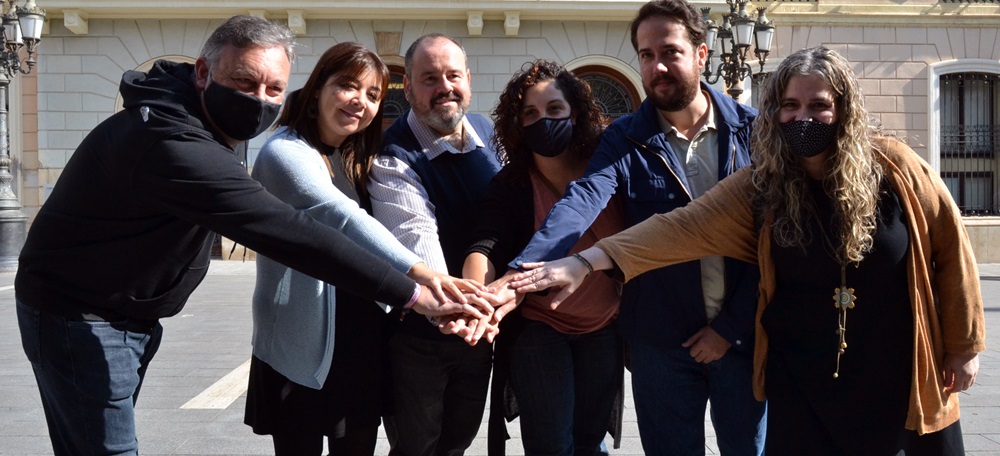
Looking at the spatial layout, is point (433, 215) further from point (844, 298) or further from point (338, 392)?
point (844, 298)

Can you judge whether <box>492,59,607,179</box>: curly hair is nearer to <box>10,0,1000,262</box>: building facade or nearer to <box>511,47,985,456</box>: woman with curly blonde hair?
<box>511,47,985,456</box>: woman with curly blonde hair

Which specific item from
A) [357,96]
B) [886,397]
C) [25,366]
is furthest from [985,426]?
[25,366]

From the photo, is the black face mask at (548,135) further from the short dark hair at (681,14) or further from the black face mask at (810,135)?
the black face mask at (810,135)

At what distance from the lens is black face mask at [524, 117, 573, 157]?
10.2 feet

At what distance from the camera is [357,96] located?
2982mm

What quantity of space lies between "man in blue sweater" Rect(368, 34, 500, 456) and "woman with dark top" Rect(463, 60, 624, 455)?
0.40 feet

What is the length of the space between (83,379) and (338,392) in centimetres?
82

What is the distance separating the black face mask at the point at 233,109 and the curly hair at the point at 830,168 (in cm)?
150

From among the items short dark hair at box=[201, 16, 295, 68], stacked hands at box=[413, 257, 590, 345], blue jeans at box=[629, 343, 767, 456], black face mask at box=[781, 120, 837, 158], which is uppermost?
short dark hair at box=[201, 16, 295, 68]

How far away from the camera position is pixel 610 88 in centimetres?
1752

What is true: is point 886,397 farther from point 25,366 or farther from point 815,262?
point 25,366

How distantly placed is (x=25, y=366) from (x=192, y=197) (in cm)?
512

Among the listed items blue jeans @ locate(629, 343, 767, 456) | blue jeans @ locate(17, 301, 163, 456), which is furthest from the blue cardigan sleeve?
blue jeans @ locate(629, 343, 767, 456)

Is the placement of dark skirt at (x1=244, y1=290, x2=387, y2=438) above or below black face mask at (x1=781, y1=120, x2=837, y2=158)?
below
